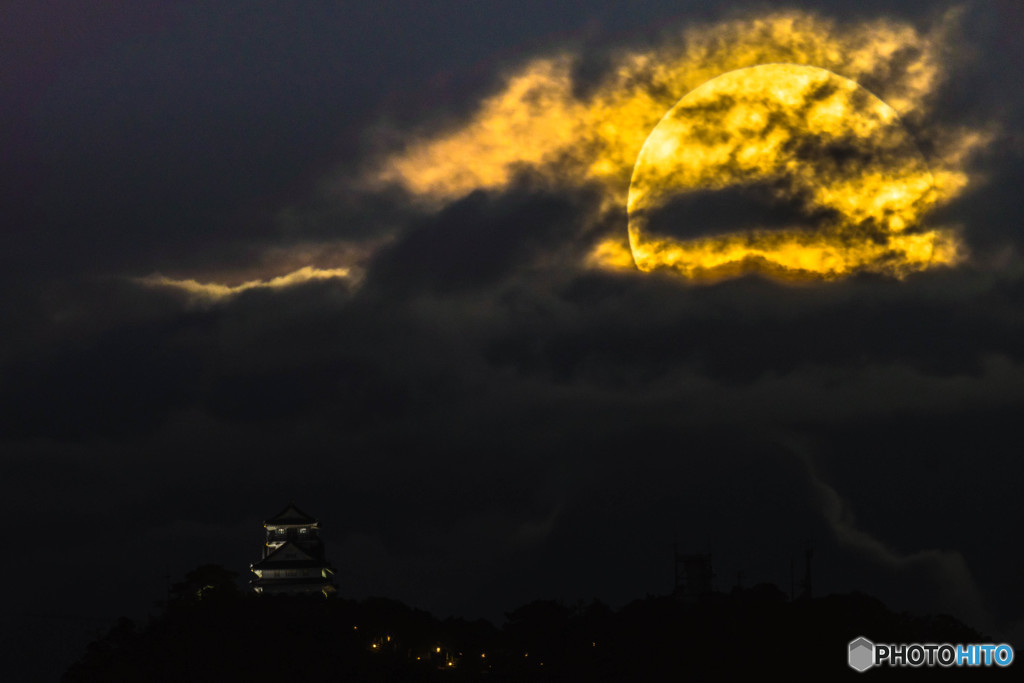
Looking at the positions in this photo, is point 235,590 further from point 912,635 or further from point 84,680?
point 912,635

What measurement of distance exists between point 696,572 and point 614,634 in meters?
31.2

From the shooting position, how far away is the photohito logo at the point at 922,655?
120 metres

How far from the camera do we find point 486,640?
145875 millimetres

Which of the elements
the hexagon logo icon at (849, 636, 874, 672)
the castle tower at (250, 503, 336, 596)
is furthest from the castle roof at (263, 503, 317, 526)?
the hexagon logo icon at (849, 636, 874, 672)

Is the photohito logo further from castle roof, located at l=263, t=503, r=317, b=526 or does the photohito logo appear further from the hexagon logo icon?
castle roof, located at l=263, t=503, r=317, b=526

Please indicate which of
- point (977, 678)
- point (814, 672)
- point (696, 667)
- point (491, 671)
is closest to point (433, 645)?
point (491, 671)

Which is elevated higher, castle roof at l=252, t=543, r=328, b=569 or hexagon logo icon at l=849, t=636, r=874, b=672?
castle roof at l=252, t=543, r=328, b=569

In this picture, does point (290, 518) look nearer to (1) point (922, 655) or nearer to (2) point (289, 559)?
(2) point (289, 559)

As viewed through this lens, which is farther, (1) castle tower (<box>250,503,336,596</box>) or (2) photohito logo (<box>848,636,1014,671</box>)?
(1) castle tower (<box>250,503,336,596</box>)

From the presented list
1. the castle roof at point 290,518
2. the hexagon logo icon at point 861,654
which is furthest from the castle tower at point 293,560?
the hexagon logo icon at point 861,654

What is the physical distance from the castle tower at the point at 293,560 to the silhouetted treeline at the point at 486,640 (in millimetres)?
7224

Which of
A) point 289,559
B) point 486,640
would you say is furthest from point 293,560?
point 486,640

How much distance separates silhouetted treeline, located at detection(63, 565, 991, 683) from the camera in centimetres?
12388

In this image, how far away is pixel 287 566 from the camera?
16088cm
